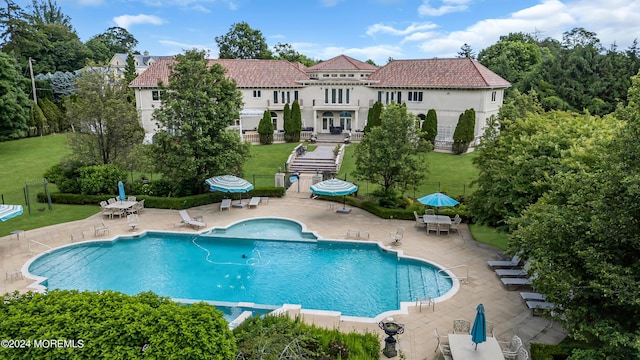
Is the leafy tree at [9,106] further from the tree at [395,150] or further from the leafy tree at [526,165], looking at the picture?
the leafy tree at [526,165]

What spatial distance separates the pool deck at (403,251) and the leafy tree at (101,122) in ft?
17.7

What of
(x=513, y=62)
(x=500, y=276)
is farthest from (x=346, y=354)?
(x=513, y=62)

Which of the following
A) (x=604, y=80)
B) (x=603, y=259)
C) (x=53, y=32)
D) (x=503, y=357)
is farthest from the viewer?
(x=53, y=32)

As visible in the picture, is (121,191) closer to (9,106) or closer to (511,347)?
(511,347)

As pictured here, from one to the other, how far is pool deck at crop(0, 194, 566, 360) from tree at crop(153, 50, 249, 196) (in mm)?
2734

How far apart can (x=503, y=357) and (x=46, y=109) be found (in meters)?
59.3

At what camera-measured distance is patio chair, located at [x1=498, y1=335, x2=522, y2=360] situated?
11102 mm

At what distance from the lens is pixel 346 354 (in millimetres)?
10766

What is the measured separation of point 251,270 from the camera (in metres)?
18.1

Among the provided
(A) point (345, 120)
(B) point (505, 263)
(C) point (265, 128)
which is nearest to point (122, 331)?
(B) point (505, 263)

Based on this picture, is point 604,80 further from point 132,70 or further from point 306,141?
point 132,70

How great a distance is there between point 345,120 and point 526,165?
34.8 m

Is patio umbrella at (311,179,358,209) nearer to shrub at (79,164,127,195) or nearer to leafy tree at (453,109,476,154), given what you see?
shrub at (79,164,127,195)

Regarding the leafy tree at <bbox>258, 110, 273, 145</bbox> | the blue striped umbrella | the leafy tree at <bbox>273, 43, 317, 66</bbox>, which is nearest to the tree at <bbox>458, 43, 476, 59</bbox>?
the leafy tree at <bbox>273, 43, 317, 66</bbox>
